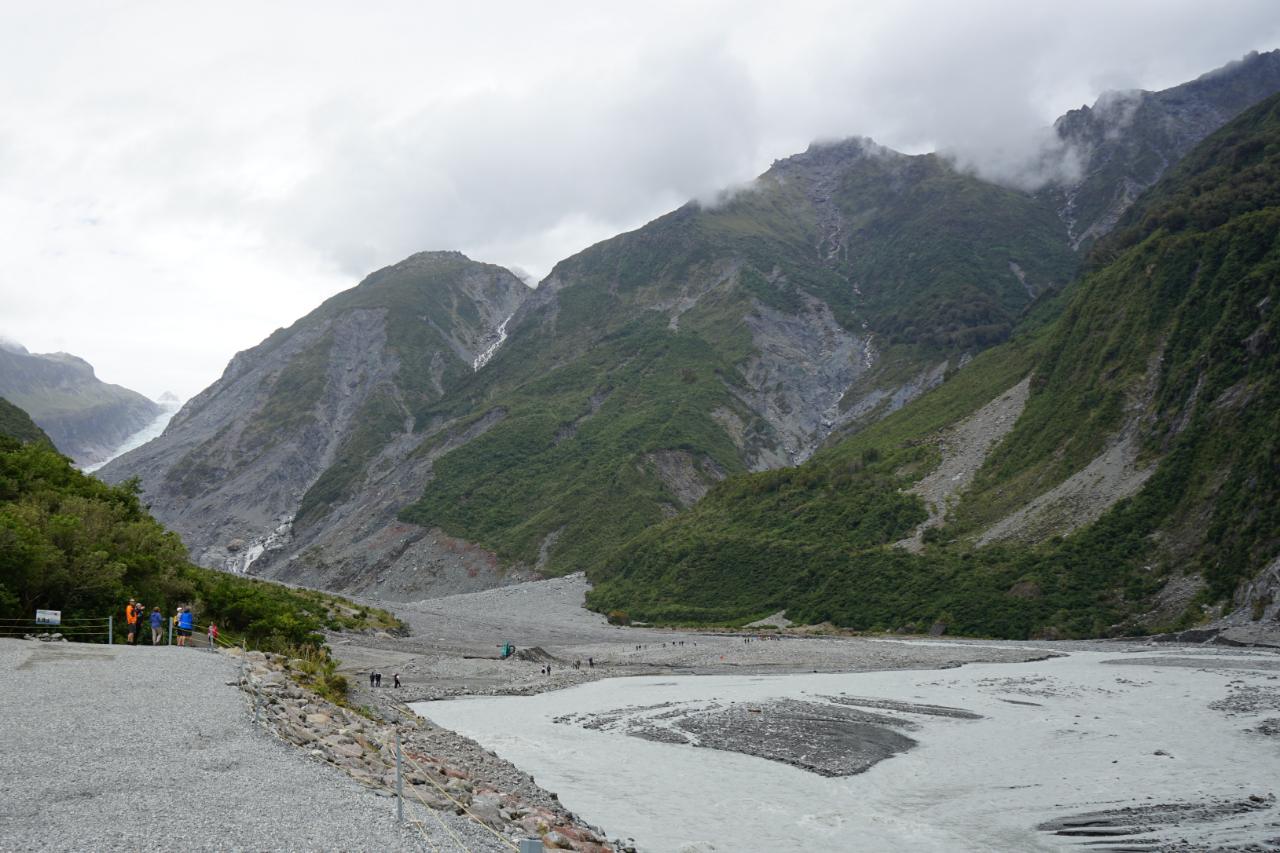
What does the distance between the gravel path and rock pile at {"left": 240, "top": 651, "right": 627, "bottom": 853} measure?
846 mm

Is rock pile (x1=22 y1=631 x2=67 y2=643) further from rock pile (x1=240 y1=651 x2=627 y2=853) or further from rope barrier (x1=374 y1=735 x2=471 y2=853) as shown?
rope barrier (x1=374 y1=735 x2=471 y2=853)

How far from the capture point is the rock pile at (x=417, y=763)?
53.3ft

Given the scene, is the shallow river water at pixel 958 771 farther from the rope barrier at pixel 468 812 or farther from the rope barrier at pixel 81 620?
the rope barrier at pixel 81 620

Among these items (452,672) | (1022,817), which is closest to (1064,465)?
(452,672)

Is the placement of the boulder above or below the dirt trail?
below

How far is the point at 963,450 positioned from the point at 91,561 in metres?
90.8

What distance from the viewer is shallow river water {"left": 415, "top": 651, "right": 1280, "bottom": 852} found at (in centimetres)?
2062

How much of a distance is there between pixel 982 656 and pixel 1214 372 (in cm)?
3776

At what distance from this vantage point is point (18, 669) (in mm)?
22547

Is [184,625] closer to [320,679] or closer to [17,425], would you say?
[320,679]

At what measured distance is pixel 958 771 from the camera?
26844 mm

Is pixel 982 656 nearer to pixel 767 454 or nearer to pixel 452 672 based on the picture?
pixel 452 672

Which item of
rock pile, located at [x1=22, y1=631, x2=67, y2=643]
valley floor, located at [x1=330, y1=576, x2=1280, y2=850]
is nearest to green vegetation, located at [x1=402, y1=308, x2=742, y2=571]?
valley floor, located at [x1=330, y1=576, x2=1280, y2=850]

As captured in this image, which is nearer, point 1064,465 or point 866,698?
point 866,698
